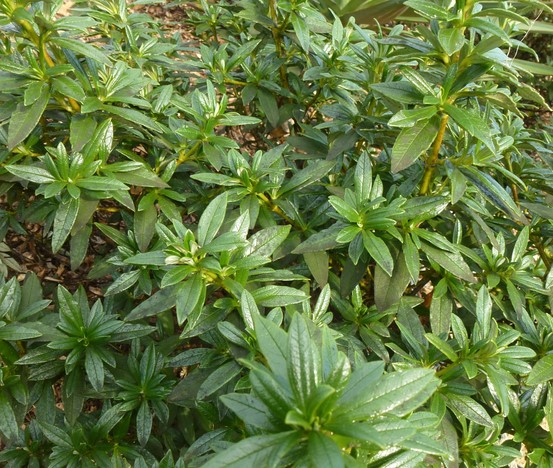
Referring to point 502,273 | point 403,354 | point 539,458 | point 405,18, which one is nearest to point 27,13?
point 403,354

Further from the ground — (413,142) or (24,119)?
(413,142)

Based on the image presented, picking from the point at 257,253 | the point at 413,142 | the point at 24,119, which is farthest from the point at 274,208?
the point at 24,119

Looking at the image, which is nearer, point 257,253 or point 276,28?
point 257,253

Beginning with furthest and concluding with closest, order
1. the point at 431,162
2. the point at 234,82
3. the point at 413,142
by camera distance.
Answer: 1. the point at 234,82
2. the point at 431,162
3. the point at 413,142

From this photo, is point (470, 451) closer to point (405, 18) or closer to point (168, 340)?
point (168, 340)

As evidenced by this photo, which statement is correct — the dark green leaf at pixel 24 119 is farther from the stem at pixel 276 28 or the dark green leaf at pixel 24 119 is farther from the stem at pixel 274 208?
the stem at pixel 276 28

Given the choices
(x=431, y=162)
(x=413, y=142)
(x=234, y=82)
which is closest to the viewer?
(x=413, y=142)

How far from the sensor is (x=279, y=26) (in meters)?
2.13

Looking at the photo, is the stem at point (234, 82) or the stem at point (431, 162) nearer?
the stem at point (431, 162)

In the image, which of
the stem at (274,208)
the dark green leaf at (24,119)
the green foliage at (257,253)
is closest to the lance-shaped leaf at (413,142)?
the green foliage at (257,253)

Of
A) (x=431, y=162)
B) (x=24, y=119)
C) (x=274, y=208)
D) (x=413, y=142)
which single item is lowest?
(x=274, y=208)

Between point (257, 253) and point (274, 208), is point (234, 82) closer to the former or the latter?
point (274, 208)

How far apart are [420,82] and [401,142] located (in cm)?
18

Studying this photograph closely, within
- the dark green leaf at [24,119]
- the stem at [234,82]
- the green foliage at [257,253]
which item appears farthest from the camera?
the stem at [234,82]
